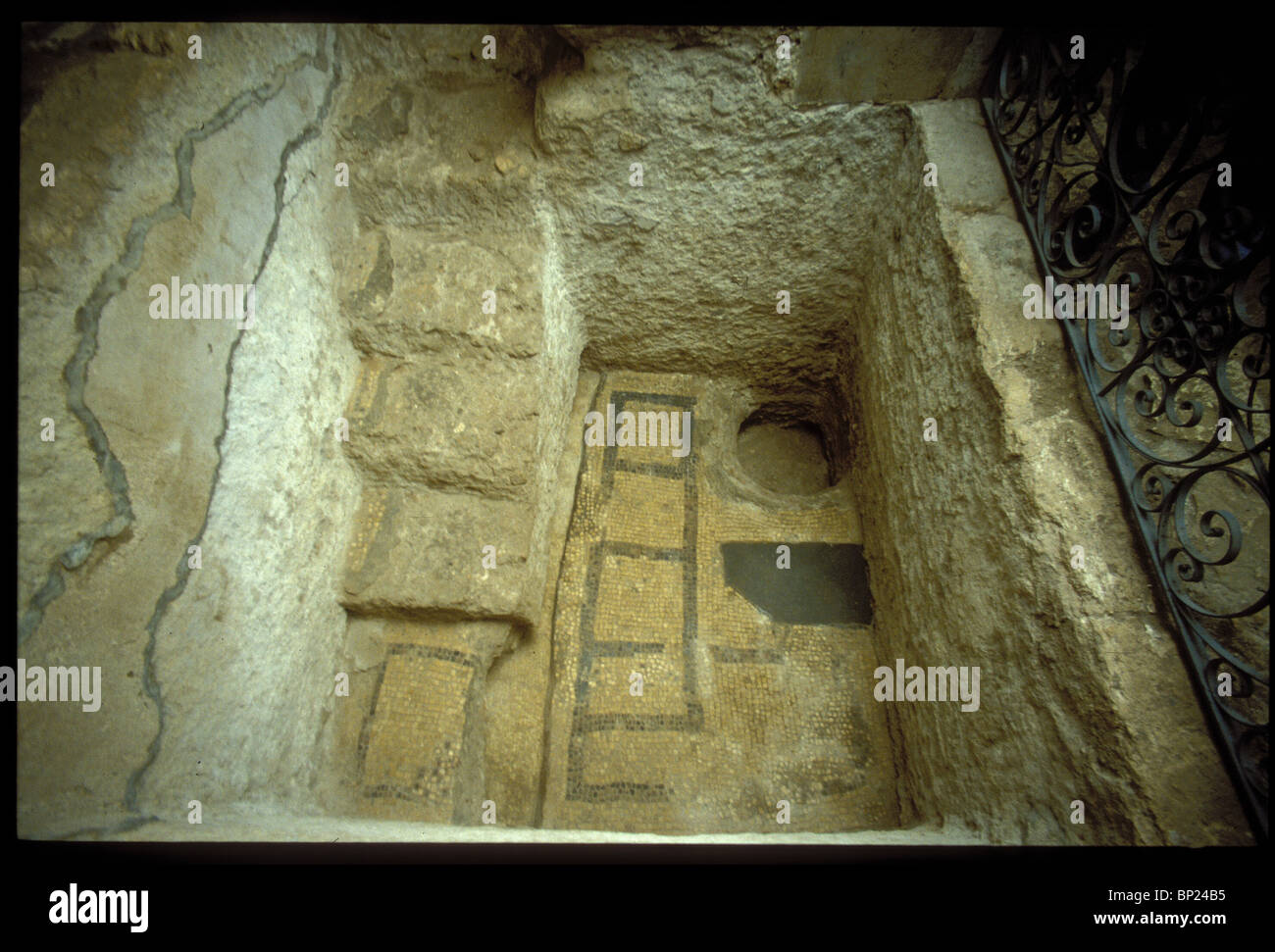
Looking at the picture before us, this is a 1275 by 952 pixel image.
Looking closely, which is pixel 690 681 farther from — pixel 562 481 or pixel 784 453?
pixel 784 453

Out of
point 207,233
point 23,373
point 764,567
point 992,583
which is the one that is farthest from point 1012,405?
point 23,373

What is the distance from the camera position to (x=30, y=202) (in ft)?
3.76

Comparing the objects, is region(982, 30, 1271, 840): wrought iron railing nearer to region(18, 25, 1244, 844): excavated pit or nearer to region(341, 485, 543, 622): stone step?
region(18, 25, 1244, 844): excavated pit

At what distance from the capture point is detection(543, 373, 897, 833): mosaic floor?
221 centimetres

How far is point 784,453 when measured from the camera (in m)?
3.42

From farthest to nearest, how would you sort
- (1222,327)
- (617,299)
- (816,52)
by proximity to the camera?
(617,299) → (816,52) → (1222,327)

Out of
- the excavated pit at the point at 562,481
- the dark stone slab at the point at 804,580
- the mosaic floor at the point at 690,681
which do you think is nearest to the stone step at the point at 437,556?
the excavated pit at the point at 562,481

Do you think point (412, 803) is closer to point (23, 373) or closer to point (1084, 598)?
point (23, 373)

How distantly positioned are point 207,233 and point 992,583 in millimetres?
2472

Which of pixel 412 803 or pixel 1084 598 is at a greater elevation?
pixel 1084 598

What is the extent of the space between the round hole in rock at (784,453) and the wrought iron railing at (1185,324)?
1622 millimetres

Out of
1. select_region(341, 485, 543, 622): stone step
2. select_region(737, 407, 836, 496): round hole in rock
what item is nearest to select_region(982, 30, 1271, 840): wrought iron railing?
select_region(737, 407, 836, 496): round hole in rock

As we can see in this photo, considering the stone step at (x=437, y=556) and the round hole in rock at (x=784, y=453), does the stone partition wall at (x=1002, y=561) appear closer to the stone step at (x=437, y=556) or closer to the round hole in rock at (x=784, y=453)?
the round hole in rock at (x=784, y=453)

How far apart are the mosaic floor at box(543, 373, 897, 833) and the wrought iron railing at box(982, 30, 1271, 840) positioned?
1.28m
